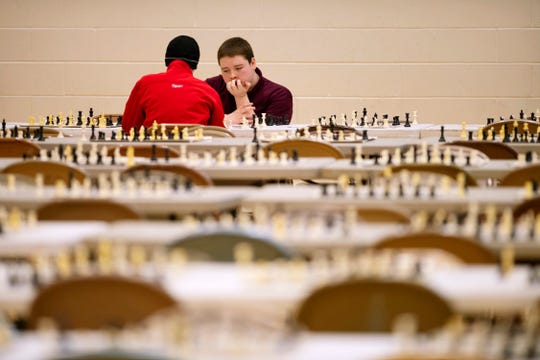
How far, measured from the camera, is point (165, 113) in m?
7.66

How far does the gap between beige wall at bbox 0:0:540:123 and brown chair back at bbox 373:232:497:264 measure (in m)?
7.41

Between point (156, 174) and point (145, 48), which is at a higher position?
point (145, 48)

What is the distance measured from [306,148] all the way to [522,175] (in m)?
1.50

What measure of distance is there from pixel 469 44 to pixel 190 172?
19.6 ft

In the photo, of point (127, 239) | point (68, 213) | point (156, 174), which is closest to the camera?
point (127, 239)

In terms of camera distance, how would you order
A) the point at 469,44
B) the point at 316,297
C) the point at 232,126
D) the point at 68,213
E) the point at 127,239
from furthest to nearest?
1. the point at 469,44
2. the point at 232,126
3. the point at 68,213
4. the point at 127,239
5. the point at 316,297

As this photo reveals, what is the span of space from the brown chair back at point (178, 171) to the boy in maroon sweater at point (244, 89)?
10.9 ft

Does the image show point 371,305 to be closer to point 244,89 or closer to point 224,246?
point 224,246

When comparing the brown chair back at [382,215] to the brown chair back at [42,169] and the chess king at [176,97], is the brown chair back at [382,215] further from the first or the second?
the chess king at [176,97]

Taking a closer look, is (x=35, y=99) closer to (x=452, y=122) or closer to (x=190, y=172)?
(x=452, y=122)

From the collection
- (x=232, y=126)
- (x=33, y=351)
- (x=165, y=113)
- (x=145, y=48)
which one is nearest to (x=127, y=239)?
(x=33, y=351)

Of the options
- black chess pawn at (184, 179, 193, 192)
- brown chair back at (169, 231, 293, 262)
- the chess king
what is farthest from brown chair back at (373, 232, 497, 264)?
the chess king

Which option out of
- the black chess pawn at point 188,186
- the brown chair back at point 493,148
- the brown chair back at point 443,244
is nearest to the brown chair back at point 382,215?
the brown chair back at point 443,244

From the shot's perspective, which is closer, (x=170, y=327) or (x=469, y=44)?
(x=170, y=327)
